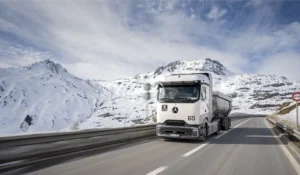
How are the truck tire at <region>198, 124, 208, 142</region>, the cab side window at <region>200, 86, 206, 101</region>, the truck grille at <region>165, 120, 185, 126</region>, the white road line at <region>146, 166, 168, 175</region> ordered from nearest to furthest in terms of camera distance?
the white road line at <region>146, 166, 168, 175</region> < the truck grille at <region>165, 120, 185, 126</region> < the truck tire at <region>198, 124, 208, 142</region> < the cab side window at <region>200, 86, 206, 101</region>

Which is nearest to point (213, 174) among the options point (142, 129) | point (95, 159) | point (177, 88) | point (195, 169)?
point (195, 169)

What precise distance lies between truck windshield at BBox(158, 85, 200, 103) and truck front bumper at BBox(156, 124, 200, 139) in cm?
128

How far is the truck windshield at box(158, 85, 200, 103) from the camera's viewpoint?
12117 mm

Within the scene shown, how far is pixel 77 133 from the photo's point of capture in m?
9.38

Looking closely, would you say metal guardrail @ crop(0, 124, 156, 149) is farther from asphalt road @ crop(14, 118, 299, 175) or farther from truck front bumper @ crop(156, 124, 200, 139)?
truck front bumper @ crop(156, 124, 200, 139)

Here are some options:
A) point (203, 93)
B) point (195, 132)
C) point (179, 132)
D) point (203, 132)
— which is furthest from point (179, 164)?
point (203, 93)

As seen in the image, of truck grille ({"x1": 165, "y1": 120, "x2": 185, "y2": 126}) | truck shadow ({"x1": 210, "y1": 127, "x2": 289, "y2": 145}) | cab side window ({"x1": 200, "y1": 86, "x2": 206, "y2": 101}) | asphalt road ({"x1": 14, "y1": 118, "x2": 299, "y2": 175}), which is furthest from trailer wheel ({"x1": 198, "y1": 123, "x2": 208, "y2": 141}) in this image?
asphalt road ({"x1": 14, "y1": 118, "x2": 299, "y2": 175})

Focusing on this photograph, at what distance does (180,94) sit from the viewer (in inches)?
486

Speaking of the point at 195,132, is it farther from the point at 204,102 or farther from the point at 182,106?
the point at 204,102

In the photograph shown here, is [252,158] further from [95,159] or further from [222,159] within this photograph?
[95,159]

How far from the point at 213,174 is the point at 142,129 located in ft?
28.3

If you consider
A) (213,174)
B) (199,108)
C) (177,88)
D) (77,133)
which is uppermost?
(177,88)

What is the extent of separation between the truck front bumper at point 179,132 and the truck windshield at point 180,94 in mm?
1277

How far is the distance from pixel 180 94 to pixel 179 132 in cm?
183
